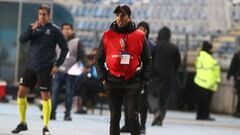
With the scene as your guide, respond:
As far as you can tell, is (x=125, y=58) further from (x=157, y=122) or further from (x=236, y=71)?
(x=236, y=71)

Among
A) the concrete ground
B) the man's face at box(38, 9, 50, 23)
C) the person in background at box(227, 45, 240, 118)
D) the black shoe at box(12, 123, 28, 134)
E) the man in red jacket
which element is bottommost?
the concrete ground

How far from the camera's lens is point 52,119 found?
16594 mm

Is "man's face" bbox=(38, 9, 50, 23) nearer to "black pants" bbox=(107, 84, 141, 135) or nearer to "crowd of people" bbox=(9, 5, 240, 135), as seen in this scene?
"crowd of people" bbox=(9, 5, 240, 135)

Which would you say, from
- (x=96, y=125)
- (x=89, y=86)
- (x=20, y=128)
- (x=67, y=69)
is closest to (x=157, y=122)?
(x=96, y=125)

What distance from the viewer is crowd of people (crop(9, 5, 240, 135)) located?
33.6ft

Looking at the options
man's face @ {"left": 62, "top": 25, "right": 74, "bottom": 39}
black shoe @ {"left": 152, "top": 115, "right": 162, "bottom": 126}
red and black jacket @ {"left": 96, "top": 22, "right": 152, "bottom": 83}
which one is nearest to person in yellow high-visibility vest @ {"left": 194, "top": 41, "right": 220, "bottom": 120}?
black shoe @ {"left": 152, "top": 115, "right": 162, "bottom": 126}

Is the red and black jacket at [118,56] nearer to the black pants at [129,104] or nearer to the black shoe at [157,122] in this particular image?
the black pants at [129,104]

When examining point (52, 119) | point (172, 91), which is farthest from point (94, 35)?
point (52, 119)

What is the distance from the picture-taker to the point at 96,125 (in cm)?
1587

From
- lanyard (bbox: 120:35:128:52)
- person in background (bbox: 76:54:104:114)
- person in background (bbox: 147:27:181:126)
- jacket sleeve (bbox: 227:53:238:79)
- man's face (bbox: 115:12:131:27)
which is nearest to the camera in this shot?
man's face (bbox: 115:12:131:27)

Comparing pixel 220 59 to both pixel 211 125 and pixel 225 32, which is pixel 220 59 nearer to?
pixel 225 32

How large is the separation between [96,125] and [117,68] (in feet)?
18.8

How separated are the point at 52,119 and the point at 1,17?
276 inches

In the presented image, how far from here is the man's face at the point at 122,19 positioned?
10125 mm
